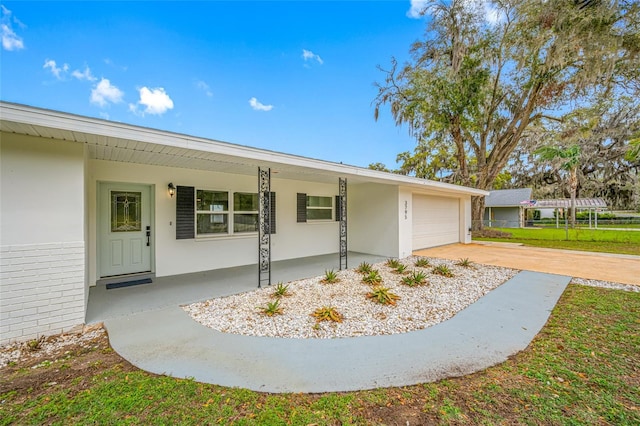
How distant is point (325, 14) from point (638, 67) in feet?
43.6

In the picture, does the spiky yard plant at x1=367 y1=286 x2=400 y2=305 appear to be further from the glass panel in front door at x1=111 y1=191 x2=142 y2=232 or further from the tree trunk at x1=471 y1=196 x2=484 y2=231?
the tree trunk at x1=471 y1=196 x2=484 y2=231

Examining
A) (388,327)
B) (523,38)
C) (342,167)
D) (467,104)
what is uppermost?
(523,38)

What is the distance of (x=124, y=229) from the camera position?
5.77 meters

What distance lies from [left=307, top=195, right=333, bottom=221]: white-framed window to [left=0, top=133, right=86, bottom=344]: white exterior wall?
19.9 ft

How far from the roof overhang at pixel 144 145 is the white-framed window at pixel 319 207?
2.47 m

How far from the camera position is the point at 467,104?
46.1 feet

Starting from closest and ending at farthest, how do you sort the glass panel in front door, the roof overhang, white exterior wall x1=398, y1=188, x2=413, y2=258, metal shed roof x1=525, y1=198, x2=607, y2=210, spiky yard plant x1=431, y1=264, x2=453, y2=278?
the roof overhang
the glass panel in front door
spiky yard plant x1=431, y1=264, x2=453, y2=278
white exterior wall x1=398, y1=188, x2=413, y2=258
metal shed roof x1=525, y1=198, x2=607, y2=210

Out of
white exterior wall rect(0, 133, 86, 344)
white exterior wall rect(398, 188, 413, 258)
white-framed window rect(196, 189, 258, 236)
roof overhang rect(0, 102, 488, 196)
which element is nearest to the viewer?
roof overhang rect(0, 102, 488, 196)

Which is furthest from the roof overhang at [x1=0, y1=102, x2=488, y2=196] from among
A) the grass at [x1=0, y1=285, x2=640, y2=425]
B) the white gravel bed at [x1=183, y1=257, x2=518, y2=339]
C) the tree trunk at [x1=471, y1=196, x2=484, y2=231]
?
the tree trunk at [x1=471, y1=196, x2=484, y2=231]

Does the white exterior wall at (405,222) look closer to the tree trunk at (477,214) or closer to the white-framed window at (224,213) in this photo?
the white-framed window at (224,213)

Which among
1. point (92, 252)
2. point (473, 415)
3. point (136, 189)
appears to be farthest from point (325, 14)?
point (473, 415)

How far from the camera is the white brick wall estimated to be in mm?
3270

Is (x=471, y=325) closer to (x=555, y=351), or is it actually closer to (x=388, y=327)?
(x=555, y=351)

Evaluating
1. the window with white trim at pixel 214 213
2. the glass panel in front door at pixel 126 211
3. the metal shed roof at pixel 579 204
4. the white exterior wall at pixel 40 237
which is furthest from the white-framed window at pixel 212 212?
the metal shed roof at pixel 579 204
